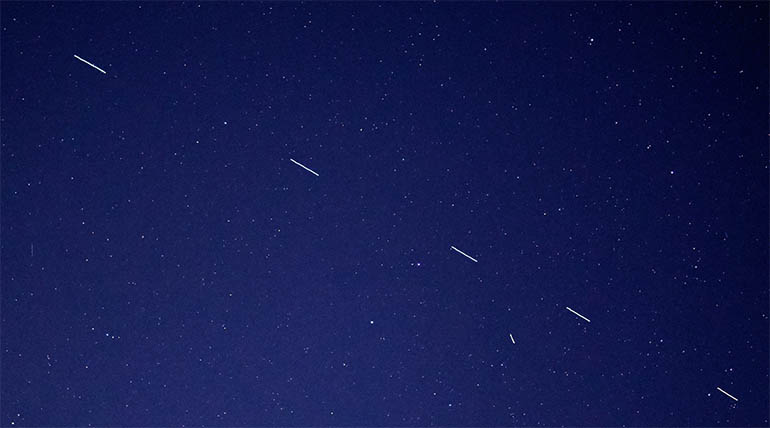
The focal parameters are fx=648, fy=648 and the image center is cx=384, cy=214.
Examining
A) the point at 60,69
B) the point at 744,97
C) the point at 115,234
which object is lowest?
the point at 115,234

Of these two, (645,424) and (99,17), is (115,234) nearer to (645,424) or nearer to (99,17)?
(99,17)

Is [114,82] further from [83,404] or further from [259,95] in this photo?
[83,404]

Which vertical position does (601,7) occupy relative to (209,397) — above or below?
above

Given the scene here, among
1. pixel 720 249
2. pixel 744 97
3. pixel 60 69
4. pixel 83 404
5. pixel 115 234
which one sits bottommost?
pixel 83 404

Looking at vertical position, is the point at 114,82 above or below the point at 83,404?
above

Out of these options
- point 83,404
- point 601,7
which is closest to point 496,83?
point 601,7

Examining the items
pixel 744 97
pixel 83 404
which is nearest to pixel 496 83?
pixel 744 97
